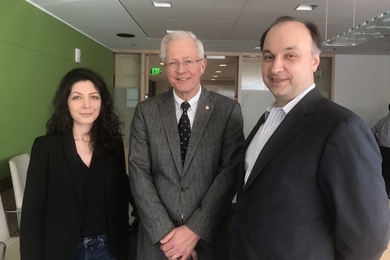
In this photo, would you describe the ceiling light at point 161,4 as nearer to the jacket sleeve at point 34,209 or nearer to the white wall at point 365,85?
the jacket sleeve at point 34,209

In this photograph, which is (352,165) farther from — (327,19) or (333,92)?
(333,92)

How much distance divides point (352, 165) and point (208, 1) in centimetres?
327

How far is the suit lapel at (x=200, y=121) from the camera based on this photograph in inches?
61.3

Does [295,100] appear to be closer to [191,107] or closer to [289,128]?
[289,128]

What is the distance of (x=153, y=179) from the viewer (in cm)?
163

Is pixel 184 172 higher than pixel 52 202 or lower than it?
higher

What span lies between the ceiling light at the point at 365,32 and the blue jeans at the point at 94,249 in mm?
→ 2631

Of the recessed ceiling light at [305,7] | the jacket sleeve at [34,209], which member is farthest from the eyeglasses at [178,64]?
the recessed ceiling light at [305,7]

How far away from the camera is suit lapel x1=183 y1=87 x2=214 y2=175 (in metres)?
1.56

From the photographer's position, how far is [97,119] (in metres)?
1.73

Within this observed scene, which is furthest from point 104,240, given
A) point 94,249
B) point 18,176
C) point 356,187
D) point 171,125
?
point 18,176

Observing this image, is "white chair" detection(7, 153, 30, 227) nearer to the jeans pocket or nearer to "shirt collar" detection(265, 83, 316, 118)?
the jeans pocket

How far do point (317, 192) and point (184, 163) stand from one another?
27.8 inches

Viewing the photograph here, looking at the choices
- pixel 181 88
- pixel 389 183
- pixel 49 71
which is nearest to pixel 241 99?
pixel 389 183
